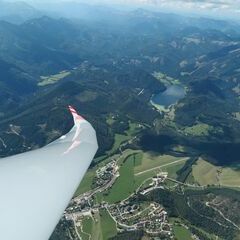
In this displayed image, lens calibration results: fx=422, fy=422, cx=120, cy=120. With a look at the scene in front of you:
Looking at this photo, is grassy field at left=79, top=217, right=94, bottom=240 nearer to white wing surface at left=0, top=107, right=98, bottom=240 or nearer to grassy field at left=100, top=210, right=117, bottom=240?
grassy field at left=100, top=210, right=117, bottom=240

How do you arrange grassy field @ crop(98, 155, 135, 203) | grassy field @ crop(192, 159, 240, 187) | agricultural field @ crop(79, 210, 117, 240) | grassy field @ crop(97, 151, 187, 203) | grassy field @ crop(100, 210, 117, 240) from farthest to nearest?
grassy field @ crop(192, 159, 240, 187), grassy field @ crop(97, 151, 187, 203), grassy field @ crop(98, 155, 135, 203), grassy field @ crop(100, 210, 117, 240), agricultural field @ crop(79, 210, 117, 240)

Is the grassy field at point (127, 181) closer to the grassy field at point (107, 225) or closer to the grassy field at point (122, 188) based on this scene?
the grassy field at point (122, 188)

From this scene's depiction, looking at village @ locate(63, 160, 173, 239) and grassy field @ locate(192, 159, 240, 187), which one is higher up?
village @ locate(63, 160, 173, 239)

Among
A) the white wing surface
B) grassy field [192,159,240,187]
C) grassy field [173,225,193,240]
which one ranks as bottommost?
grassy field [192,159,240,187]

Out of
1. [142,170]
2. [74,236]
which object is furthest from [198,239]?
[142,170]

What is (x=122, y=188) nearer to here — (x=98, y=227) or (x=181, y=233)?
(x=98, y=227)

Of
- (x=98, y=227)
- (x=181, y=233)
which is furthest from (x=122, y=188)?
(x=181, y=233)

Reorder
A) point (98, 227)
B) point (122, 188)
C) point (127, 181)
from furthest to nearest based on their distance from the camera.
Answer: point (127, 181)
point (122, 188)
point (98, 227)

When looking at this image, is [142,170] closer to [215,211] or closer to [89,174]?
[89,174]

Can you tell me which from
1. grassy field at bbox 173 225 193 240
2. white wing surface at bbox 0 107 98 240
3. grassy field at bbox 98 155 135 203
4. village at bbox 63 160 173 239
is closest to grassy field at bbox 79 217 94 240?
village at bbox 63 160 173 239
